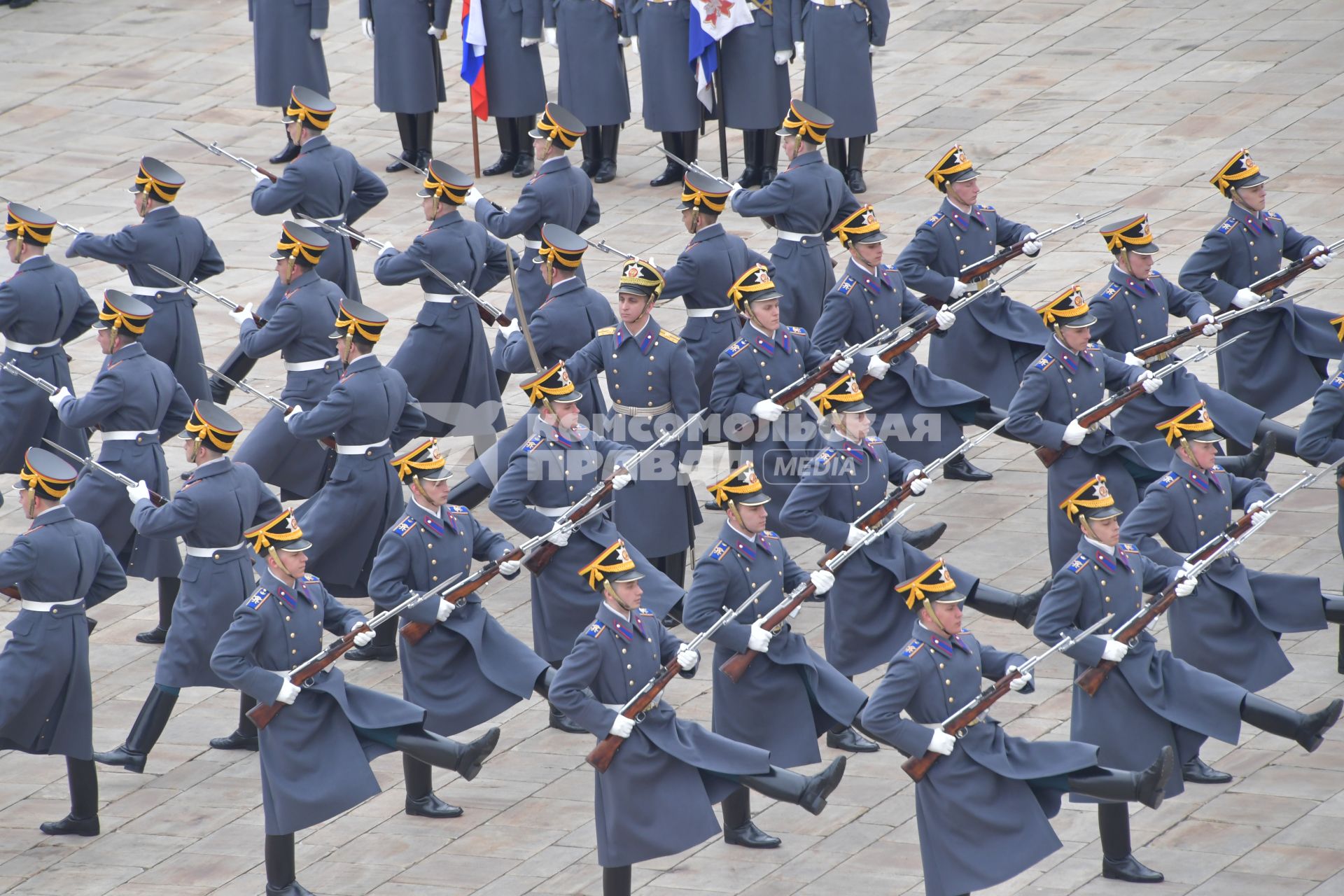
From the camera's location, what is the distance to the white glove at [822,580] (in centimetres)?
1005

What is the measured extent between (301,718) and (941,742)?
2.63m

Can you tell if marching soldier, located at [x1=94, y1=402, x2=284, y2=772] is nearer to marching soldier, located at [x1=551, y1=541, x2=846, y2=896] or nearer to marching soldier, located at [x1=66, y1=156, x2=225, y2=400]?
marching soldier, located at [x1=551, y1=541, x2=846, y2=896]

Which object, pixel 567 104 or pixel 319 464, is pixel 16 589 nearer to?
pixel 319 464

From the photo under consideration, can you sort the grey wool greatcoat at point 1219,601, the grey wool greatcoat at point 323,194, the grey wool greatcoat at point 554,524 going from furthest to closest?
the grey wool greatcoat at point 323,194 → the grey wool greatcoat at point 554,524 → the grey wool greatcoat at point 1219,601

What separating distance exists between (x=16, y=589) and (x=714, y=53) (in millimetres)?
8922

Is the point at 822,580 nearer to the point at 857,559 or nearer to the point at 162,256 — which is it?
the point at 857,559

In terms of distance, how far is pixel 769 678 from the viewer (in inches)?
400

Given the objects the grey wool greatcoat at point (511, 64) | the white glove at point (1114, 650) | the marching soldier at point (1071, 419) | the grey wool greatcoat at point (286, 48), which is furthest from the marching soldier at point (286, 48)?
the white glove at point (1114, 650)

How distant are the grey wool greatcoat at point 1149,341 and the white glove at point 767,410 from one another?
1.91 meters

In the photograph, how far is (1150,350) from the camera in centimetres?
1260

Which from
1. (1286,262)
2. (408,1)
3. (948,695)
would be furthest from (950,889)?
(408,1)

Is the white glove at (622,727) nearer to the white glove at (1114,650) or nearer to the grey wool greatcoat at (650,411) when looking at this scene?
the white glove at (1114,650)

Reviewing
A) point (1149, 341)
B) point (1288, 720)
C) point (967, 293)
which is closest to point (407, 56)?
point (967, 293)

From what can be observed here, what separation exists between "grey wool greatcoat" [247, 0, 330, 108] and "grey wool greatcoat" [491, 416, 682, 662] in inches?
361
